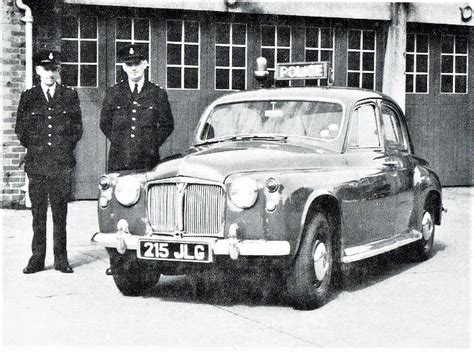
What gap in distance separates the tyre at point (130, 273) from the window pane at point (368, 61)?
8683mm

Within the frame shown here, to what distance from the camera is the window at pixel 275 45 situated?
13.9m

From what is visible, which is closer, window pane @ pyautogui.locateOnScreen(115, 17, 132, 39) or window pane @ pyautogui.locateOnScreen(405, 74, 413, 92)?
window pane @ pyautogui.locateOnScreen(115, 17, 132, 39)

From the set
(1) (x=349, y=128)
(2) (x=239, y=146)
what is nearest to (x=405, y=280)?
(1) (x=349, y=128)

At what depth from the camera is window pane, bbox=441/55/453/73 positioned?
15.4m

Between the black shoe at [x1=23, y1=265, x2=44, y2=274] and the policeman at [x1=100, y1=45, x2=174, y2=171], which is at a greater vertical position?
the policeman at [x1=100, y1=45, x2=174, y2=171]

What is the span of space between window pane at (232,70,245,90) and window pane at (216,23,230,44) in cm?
49

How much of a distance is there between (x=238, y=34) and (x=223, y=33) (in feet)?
0.81

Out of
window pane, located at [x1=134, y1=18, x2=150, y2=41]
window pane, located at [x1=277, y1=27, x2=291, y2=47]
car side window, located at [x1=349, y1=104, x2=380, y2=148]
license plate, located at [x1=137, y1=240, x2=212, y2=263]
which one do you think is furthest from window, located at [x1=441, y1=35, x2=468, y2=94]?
license plate, located at [x1=137, y1=240, x2=212, y2=263]

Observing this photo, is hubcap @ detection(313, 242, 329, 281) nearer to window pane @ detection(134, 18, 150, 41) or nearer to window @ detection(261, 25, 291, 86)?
window pane @ detection(134, 18, 150, 41)

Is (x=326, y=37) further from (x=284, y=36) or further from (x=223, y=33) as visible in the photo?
(x=223, y=33)

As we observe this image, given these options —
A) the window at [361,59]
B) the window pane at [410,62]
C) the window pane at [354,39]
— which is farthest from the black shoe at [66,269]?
the window pane at [410,62]

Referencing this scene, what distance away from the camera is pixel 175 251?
6.07 meters

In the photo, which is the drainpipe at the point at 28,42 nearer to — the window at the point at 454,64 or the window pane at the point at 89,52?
the window pane at the point at 89,52

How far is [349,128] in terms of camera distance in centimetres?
723
